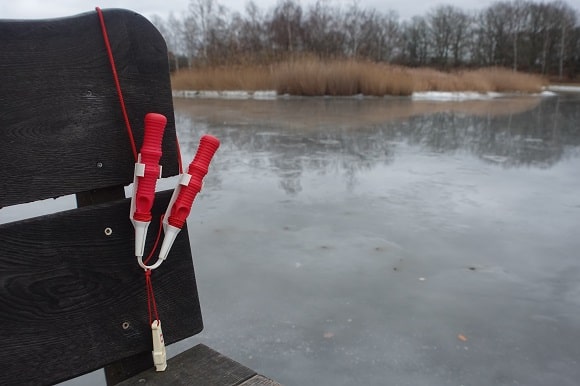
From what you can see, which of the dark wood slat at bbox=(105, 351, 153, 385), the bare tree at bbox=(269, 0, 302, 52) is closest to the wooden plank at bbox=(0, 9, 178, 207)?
the dark wood slat at bbox=(105, 351, 153, 385)

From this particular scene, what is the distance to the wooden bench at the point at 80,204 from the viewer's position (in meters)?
1.06

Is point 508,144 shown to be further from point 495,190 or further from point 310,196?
point 310,196

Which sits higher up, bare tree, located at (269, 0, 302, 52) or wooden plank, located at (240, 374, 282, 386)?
bare tree, located at (269, 0, 302, 52)

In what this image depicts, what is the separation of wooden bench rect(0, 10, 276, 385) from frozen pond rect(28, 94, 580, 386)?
32.7 inches

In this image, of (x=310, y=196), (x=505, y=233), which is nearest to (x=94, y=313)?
(x=505, y=233)

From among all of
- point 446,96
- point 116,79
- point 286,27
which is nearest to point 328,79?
point 446,96

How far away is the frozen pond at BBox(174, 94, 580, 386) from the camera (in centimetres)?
200

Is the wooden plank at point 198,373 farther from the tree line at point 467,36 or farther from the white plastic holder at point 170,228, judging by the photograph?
the tree line at point 467,36

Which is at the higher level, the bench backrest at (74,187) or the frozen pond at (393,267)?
the bench backrest at (74,187)

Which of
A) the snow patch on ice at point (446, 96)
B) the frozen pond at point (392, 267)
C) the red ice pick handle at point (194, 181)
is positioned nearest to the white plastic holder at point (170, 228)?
the red ice pick handle at point (194, 181)

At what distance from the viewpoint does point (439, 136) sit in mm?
8273

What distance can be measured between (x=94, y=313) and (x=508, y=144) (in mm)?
7414

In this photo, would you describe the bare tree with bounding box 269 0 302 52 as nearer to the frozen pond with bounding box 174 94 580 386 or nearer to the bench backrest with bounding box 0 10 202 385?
the frozen pond with bounding box 174 94 580 386

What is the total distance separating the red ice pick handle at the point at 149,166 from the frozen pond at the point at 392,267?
41.5 inches
